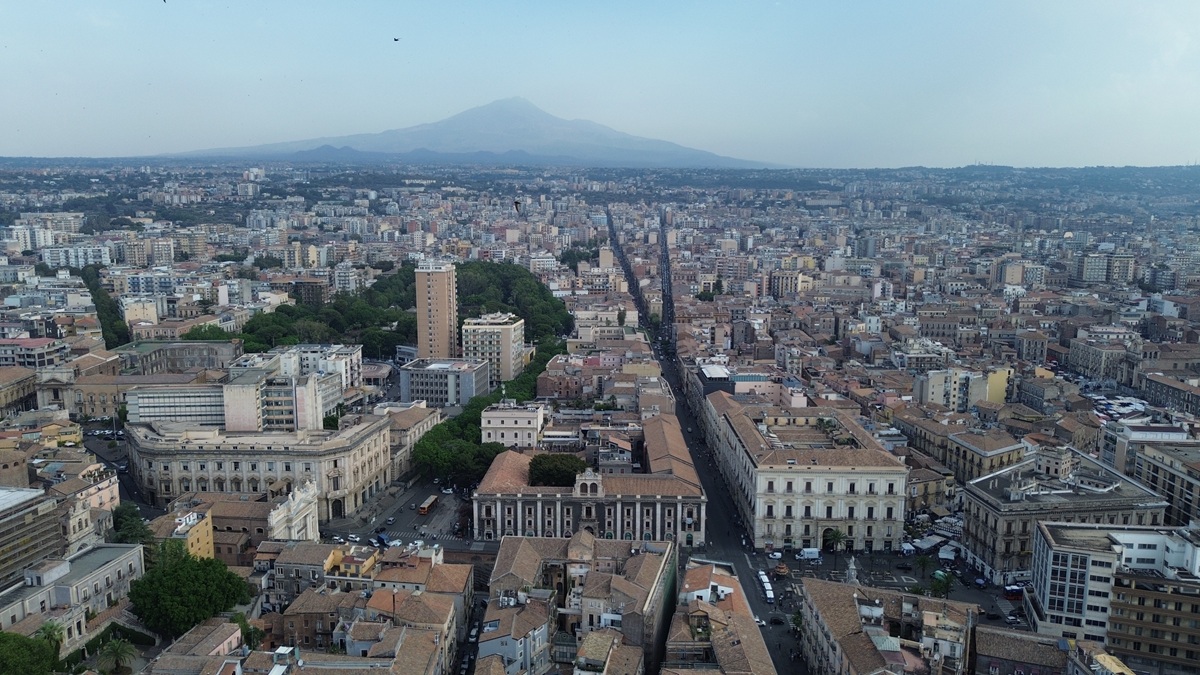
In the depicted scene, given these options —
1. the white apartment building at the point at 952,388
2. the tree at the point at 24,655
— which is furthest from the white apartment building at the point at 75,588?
the white apartment building at the point at 952,388

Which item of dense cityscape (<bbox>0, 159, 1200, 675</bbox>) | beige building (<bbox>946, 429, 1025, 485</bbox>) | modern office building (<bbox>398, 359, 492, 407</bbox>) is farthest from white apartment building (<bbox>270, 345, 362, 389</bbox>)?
beige building (<bbox>946, 429, 1025, 485</bbox>)

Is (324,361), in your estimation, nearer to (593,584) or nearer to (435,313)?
(435,313)

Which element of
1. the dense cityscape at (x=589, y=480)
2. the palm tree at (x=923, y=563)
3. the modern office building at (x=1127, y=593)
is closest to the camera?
the dense cityscape at (x=589, y=480)

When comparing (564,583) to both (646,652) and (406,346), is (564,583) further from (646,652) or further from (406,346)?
(406,346)

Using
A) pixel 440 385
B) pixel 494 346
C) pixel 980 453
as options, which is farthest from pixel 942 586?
pixel 494 346


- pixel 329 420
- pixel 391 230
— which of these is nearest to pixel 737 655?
pixel 329 420

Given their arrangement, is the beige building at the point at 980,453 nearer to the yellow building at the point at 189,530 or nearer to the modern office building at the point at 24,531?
the yellow building at the point at 189,530
